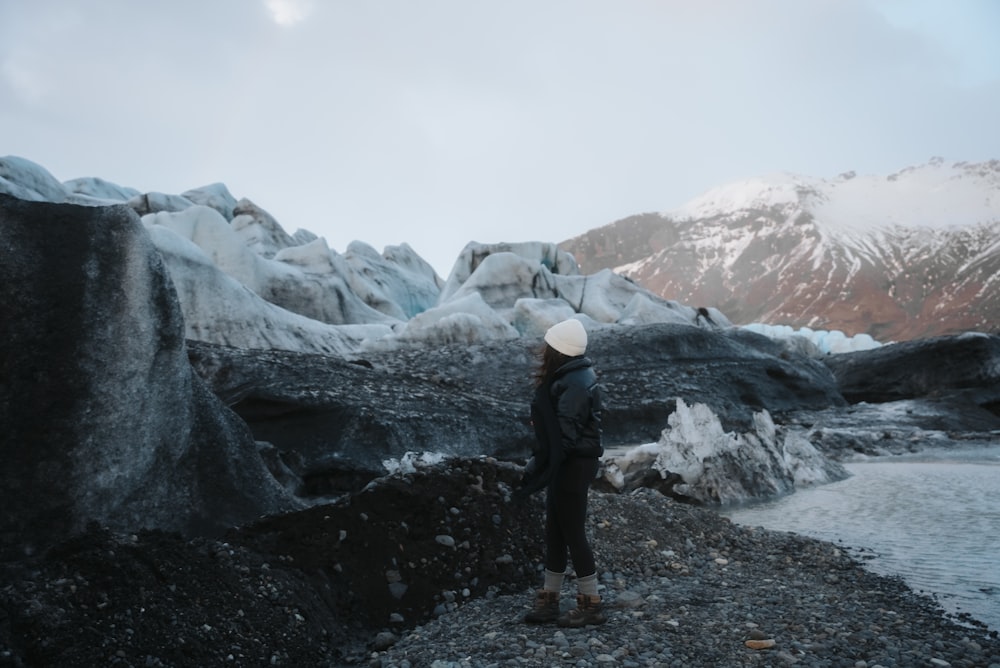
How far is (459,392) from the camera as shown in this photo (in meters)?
11.7

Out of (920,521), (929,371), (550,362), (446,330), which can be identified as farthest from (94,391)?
(929,371)

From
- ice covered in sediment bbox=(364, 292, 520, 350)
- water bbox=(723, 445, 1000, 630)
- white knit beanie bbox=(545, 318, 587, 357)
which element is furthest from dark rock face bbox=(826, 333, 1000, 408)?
white knit beanie bbox=(545, 318, 587, 357)

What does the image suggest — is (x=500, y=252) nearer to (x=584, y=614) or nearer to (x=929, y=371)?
(x=929, y=371)

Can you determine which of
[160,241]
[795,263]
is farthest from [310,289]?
[795,263]

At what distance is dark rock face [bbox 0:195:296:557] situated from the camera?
3854 millimetres

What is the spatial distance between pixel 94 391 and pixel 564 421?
245 centimetres

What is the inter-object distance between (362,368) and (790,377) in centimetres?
1045

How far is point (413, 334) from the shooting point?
640 inches

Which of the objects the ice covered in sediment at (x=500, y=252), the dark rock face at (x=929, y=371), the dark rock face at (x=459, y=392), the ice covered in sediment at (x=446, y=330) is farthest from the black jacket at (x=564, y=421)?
the ice covered in sediment at (x=500, y=252)

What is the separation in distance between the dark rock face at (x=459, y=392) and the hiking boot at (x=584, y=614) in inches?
183

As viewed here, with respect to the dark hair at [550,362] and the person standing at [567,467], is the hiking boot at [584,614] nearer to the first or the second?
the person standing at [567,467]

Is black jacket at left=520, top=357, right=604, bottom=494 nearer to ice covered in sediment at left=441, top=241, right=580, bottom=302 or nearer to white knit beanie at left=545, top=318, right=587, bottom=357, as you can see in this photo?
white knit beanie at left=545, top=318, right=587, bottom=357

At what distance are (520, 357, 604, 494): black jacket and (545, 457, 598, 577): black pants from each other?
5 cm

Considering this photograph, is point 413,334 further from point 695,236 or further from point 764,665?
point 695,236
